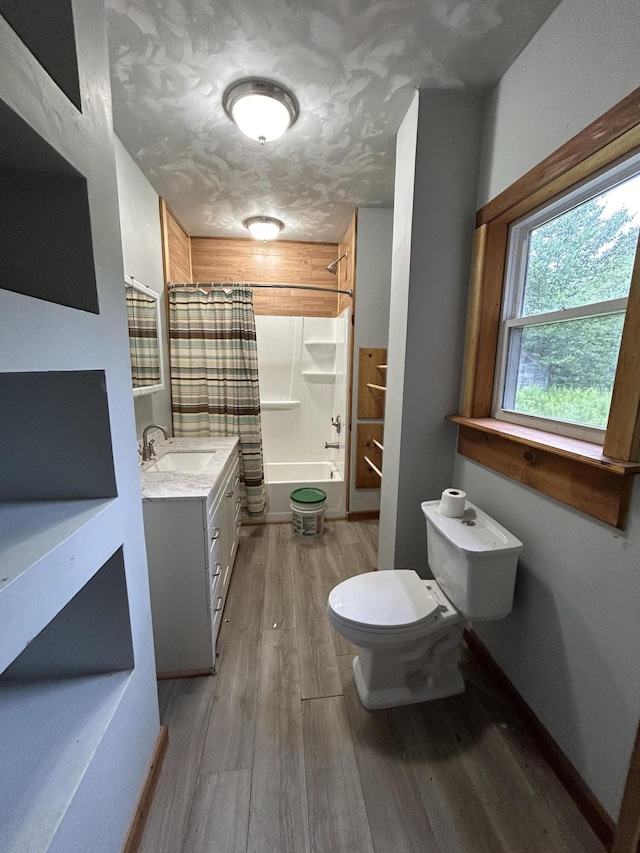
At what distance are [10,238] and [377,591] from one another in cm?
163

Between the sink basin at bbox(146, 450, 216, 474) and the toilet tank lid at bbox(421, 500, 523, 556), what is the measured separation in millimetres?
1410

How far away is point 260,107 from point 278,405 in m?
2.33

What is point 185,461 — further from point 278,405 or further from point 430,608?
point 430,608

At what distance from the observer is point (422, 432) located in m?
1.72

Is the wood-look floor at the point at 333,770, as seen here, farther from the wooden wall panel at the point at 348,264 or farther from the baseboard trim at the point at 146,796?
the wooden wall panel at the point at 348,264

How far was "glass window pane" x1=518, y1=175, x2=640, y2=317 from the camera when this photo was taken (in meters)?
1.03

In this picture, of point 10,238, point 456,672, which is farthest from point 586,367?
point 10,238

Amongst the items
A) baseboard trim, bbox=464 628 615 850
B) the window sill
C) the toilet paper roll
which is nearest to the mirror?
the toilet paper roll

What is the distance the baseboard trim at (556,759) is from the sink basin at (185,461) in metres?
1.83

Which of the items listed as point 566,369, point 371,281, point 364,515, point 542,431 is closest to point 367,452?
point 364,515

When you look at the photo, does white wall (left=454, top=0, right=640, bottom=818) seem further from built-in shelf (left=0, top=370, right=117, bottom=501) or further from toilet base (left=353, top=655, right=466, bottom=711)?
built-in shelf (left=0, top=370, right=117, bottom=501)

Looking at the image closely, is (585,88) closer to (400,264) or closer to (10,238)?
(400,264)

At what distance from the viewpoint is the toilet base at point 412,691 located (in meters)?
1.37

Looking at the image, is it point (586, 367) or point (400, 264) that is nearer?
point (586, 367)
